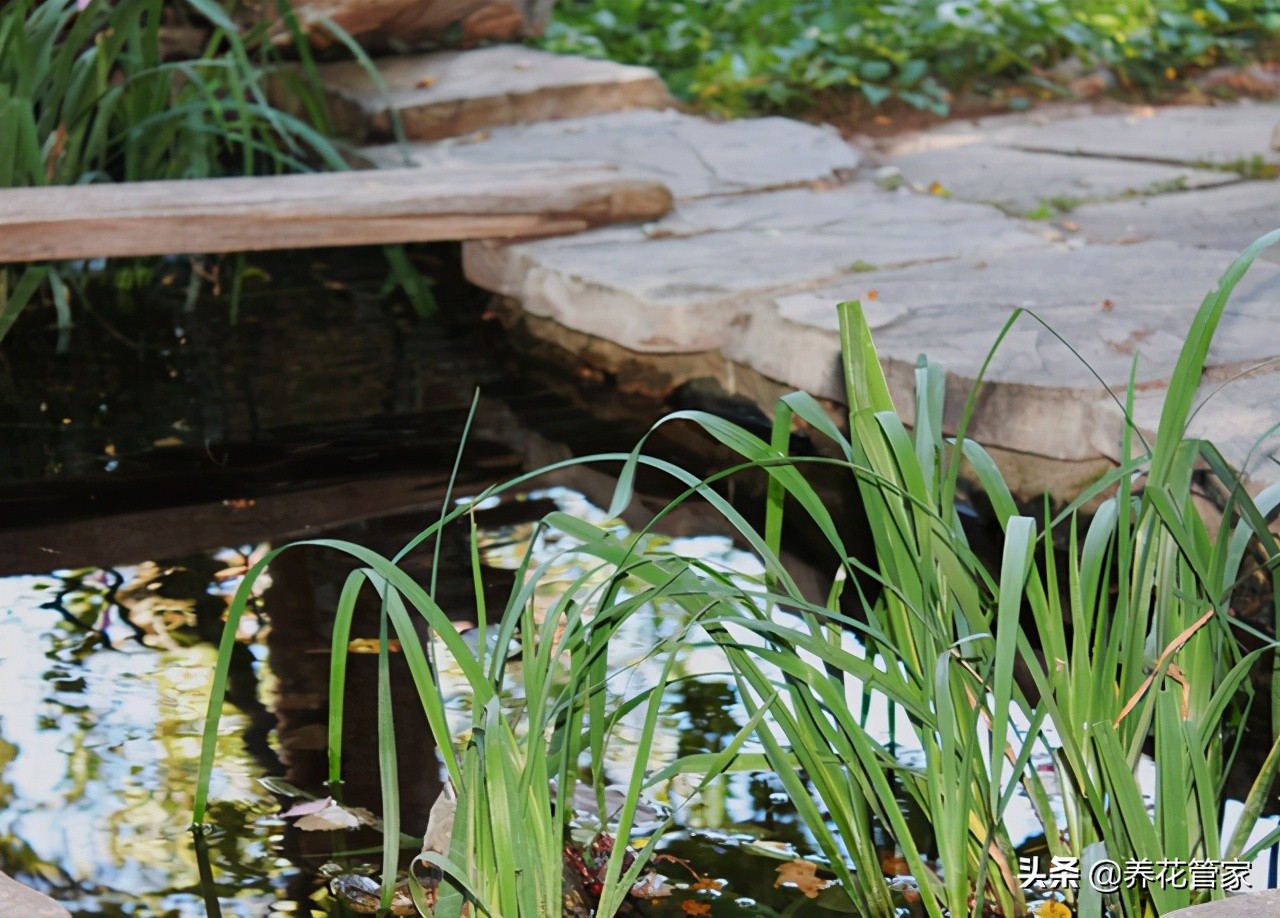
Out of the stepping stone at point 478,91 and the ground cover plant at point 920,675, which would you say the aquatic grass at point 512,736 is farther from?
the stepping stone at point 478,91

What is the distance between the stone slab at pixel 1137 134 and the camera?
14.5 ft

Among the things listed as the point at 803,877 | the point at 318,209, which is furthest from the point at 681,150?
the point at 803,877

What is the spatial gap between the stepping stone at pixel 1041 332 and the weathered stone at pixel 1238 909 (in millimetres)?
1093

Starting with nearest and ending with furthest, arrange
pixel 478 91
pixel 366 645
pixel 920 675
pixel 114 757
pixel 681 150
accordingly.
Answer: pixel 920 675 < pixel 114 757 < pixel 366 645 < pixel 681 150 < pixel 478 91

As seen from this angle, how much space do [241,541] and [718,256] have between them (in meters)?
1.36

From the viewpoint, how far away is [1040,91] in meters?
5.29

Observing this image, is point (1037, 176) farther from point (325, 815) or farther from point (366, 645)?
point (325, 815)

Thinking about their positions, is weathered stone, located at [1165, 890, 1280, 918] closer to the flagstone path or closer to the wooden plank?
the flagstone path

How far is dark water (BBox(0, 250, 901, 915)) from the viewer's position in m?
1.78

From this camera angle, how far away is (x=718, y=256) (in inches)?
136

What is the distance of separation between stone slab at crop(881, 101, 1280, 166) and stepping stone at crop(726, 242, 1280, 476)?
122 cm

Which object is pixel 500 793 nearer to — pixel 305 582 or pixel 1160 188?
pixel 305 582

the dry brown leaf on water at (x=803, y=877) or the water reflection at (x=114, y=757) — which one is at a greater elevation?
the water reflection at (x=114, y=757)

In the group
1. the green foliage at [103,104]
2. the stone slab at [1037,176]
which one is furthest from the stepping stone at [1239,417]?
the green foliage at [103,104]
